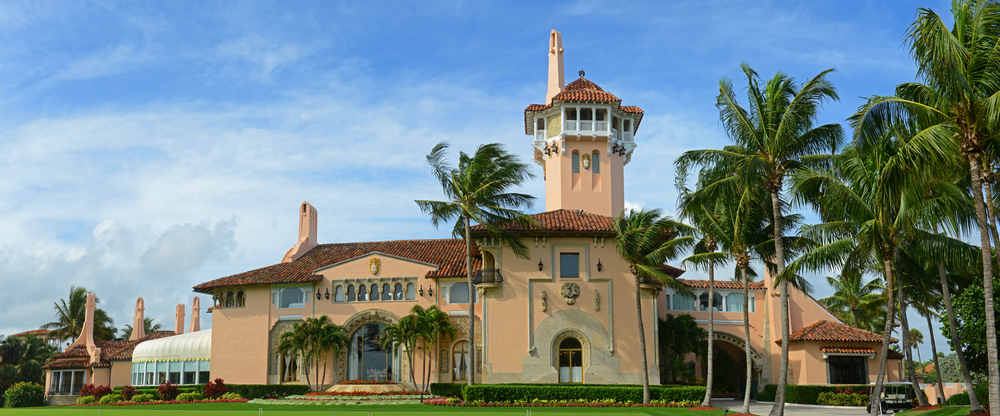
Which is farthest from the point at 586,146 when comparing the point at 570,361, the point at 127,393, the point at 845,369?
the point at 127,393

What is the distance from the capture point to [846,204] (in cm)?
2289

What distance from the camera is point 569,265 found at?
3478cm

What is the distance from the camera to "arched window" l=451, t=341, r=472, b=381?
135 ft

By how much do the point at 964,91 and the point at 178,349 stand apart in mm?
43364

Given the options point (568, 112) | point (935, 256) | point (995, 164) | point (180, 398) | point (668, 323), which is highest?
point (568, 112)

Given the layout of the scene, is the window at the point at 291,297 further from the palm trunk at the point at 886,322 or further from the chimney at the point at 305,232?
the palm trunk at the point at 886,322

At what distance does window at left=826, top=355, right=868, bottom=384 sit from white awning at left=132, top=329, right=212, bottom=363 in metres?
35.7

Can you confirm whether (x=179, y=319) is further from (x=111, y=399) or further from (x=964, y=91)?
(x=964, y=91)

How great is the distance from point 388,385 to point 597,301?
12.3 metres

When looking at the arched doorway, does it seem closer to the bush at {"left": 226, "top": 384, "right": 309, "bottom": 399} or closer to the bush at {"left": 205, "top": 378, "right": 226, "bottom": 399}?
the bush at {"left": 226, "top": 384, "right": 309, "bottom": 399}

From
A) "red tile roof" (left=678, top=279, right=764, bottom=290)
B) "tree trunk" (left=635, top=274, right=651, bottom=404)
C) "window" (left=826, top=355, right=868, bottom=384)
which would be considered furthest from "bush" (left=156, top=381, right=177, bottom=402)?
"window" (left=826, top=355, right=868, bottom=384)

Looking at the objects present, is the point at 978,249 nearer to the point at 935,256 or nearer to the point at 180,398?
the point at 935,256

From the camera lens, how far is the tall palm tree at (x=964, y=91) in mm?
15961

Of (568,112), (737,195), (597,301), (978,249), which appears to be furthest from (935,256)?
(568,112)
